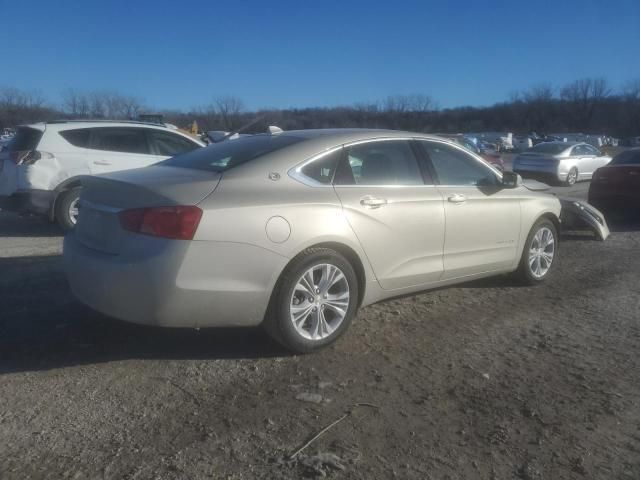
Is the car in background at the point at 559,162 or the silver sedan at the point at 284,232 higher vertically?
the silver sedan at the point at 284,232

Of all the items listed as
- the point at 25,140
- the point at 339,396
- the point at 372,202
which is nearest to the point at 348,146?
the point at 372,202

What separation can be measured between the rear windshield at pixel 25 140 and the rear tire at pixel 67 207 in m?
0.76

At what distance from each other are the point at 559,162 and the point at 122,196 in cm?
1739

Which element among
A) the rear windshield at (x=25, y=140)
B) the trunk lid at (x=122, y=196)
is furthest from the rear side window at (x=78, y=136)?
the trunk lid at (x=122, y=196)

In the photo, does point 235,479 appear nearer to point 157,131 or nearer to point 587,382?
point 587,382

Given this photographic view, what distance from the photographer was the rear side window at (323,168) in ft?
13.9

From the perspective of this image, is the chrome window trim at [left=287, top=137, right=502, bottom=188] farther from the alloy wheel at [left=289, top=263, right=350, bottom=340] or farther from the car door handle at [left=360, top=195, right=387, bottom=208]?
the alloy wheel at [left=289, top=263, right=350, bottom=340]

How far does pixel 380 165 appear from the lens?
4668mm

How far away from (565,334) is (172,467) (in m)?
3.10

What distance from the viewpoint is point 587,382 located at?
12.3ft

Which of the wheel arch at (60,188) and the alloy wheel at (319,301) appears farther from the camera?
the wheel arch at (60,188)

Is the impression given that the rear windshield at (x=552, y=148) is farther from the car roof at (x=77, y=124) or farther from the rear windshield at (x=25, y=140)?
the rear windshield at (x=25, y=140)

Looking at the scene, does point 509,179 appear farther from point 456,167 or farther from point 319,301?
point 319,301

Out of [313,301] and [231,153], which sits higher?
[231,153]
